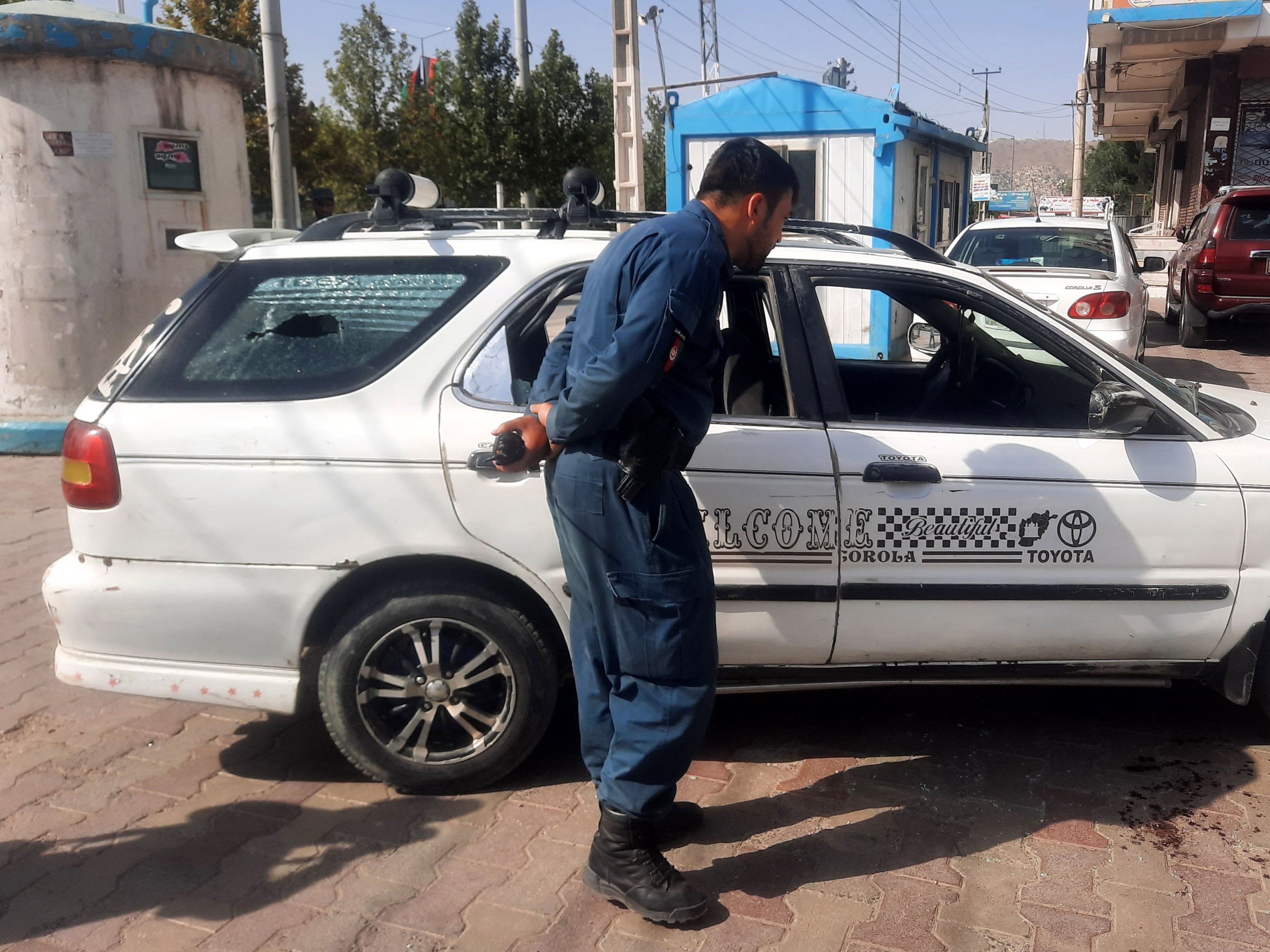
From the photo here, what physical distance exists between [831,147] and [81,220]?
7.28m

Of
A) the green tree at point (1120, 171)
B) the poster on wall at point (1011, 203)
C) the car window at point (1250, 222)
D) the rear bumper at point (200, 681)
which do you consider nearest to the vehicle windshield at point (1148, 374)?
the rear bumper at point (200, 681)

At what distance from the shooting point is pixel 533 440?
2.73 metres

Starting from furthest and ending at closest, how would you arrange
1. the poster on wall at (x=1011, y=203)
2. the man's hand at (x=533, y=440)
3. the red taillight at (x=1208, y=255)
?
the poster on wall at (x=1011, y=203) → the red taillight at (x=1208, y=255) → the man's hand at (x=533, y=440)

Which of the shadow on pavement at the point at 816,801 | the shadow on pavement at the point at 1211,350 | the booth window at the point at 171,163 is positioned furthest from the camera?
the shadow on pavement at the point at 1211,350

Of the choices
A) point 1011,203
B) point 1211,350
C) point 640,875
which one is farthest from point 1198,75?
point 1011,203

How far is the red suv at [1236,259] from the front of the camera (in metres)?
12.2

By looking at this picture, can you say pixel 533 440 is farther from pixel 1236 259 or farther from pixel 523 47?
pixel 523 47

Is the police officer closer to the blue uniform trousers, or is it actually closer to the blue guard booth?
the blue uniform trousers

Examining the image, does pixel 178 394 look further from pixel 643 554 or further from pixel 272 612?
pixel 643 554

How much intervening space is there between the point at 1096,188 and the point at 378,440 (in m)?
69.5

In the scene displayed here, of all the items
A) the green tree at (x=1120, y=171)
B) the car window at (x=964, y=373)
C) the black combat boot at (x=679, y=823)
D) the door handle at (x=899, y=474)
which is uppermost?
the green tree at (x=1120, y=171)

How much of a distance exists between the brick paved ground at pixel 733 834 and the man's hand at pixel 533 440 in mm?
1117

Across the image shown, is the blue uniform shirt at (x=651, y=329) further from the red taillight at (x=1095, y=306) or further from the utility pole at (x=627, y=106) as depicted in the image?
the utility pole at (x=627, y=106)

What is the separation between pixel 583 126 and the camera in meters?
24.5
